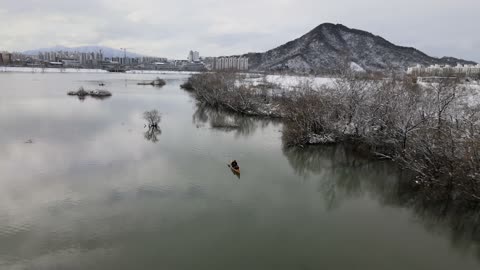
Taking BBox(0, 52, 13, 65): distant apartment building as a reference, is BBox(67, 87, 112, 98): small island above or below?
below

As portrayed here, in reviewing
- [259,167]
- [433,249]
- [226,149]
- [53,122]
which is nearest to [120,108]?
[53,122]

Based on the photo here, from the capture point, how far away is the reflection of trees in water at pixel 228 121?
3288 cm

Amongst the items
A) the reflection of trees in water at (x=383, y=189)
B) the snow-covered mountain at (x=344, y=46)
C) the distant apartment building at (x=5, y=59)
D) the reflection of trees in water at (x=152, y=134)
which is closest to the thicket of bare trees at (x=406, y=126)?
the reflection of trees in water at (x=383, y=189)

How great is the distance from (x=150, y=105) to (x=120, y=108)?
209 inches

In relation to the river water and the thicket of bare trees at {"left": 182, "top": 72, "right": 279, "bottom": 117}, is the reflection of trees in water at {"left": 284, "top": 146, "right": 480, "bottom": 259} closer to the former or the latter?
the river water

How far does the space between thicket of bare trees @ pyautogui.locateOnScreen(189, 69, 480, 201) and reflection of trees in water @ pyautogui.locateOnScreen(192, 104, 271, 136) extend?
5117mm

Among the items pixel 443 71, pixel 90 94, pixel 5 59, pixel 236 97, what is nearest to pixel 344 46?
pixel 443 71

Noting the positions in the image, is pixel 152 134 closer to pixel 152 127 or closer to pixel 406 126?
pixel 152 127

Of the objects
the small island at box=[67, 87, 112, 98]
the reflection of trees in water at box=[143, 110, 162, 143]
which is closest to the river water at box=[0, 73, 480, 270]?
the reflection of trees in water at box=[143, 110, 162, 143]

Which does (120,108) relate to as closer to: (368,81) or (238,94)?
(238,94)

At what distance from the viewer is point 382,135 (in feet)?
79.1

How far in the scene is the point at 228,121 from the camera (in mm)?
37094

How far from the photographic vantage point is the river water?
11086mm

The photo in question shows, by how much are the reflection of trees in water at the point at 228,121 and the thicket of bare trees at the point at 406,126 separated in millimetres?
5117
